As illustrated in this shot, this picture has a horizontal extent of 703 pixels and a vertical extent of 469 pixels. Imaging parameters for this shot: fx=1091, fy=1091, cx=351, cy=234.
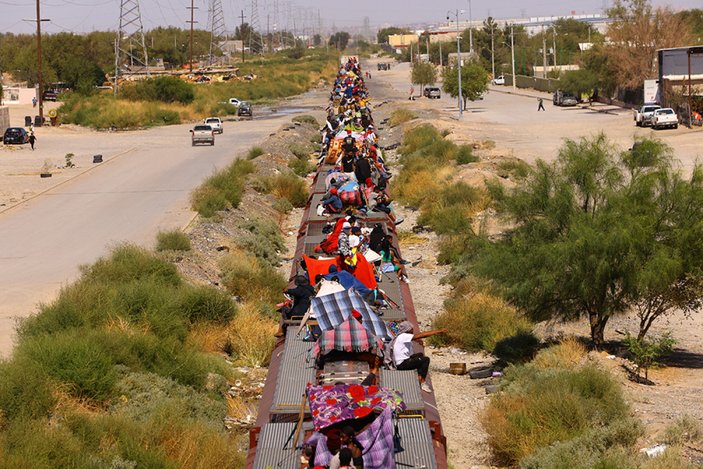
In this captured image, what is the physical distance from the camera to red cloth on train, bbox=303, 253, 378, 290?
14.1 meters

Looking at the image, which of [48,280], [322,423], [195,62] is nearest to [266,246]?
[48,280]

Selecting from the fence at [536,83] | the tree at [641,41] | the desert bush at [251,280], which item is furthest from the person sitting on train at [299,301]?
the fence at [536,83]

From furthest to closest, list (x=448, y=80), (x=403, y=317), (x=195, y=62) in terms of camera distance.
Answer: (x=195, y=62) < (x=448, y=80) < (x=403, y=317)

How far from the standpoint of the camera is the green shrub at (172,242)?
23.9m

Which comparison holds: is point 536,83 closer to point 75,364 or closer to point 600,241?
point 600,241

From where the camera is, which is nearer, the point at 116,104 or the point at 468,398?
the point at 468,398

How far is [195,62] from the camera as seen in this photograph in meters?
178

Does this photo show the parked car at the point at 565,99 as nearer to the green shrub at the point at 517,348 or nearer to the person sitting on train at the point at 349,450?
the green shrub at the point at 517,348

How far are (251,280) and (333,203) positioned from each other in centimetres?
254

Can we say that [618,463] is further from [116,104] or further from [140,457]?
[116,104]

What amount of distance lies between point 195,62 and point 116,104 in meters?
101

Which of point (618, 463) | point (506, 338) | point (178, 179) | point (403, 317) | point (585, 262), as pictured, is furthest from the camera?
point (178, 179)

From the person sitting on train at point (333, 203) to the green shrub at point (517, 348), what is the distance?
440 centimetres

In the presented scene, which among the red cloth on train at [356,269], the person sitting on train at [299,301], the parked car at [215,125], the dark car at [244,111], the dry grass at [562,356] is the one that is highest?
the dark car at [244,111]
